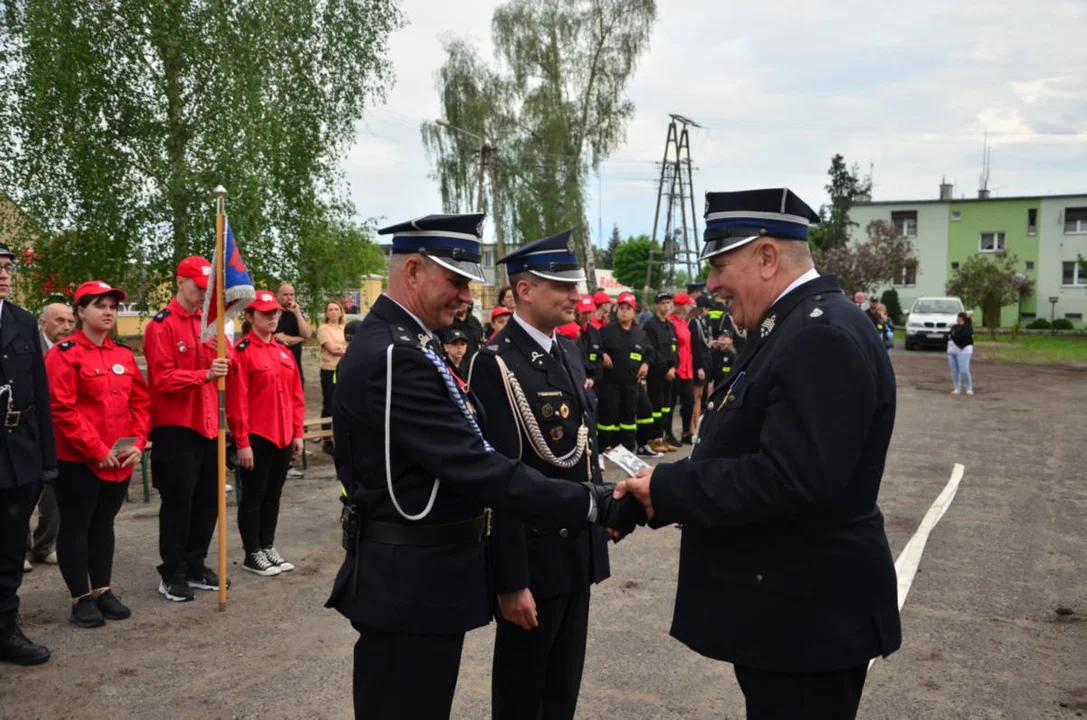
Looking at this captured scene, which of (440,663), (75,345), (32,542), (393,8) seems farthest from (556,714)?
(393,8)

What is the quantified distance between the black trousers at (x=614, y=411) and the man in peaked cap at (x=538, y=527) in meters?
7.15

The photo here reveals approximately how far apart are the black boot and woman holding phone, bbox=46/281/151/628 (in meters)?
0.50

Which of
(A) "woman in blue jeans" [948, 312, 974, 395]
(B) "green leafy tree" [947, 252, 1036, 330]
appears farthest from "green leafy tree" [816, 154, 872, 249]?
(A) "woman in blue jeans" [948, 312, 974, 395]

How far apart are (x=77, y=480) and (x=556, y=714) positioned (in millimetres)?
3614

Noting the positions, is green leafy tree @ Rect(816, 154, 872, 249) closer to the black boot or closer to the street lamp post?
the street lamp post

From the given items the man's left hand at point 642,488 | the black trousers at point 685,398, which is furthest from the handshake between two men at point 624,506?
the black trousers at point 685,398

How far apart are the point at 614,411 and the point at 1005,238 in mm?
55350

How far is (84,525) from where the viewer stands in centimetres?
545

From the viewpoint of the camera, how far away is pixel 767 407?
2.38 metres

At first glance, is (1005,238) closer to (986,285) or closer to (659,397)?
(986,285)

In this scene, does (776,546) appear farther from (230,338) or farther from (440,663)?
(230,338)

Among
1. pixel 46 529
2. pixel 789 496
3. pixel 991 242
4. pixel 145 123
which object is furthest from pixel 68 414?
pixel 991 242

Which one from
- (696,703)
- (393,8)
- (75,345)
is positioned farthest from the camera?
(393,8)

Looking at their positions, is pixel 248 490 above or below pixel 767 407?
below
